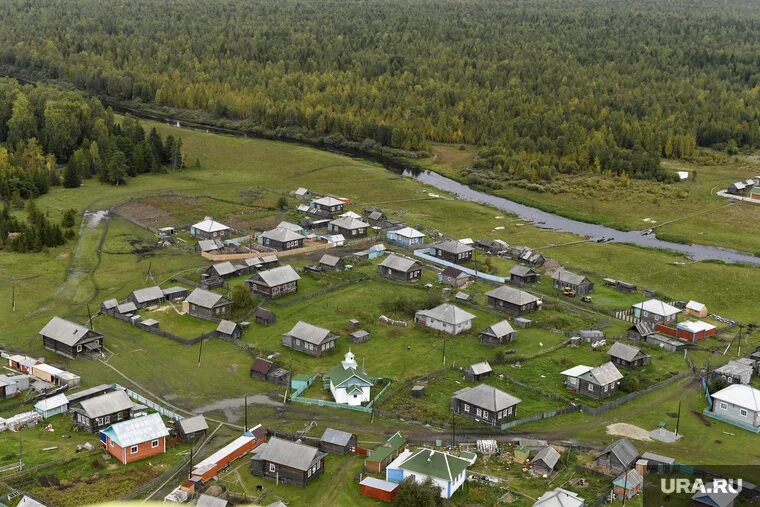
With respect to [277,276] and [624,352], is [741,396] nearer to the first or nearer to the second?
[624,352]

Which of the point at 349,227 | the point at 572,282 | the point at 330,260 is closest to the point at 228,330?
the point at 330,260

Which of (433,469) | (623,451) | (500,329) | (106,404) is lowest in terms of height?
(500,329)

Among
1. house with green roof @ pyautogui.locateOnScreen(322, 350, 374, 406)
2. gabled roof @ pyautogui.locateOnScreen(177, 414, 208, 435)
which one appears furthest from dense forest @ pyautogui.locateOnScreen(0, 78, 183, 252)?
house with green roof @ pyautogui.locateOnScreen(322, 350, 374, 406)

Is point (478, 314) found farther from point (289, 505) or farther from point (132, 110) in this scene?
point (132, 110)

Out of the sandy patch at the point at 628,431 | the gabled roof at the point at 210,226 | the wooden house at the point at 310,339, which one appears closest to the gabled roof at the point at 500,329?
the wooden house at the point at 310,339

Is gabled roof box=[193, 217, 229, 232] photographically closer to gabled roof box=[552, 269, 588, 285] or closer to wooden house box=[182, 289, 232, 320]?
wooden house box=[182, 289, 232, 320]

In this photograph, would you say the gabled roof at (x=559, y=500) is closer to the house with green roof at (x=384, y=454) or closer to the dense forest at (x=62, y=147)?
the house with green roof at (x=384, y=454)
